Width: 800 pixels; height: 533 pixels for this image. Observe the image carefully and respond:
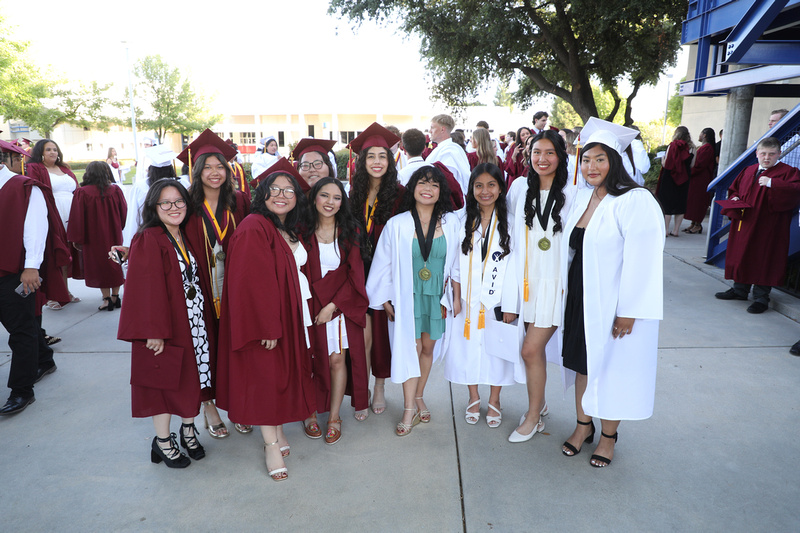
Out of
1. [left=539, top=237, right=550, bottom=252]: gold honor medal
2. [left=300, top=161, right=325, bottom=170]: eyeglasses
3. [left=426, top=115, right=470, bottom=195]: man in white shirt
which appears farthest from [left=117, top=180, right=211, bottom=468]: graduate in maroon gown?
[left=426, top=115, right=470, bottom=195]: man in white shirt

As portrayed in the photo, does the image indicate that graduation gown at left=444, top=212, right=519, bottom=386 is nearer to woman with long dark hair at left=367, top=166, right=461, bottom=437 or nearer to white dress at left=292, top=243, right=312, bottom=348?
woman with long dark hair at left=367, top=166, right=461, bottom=437

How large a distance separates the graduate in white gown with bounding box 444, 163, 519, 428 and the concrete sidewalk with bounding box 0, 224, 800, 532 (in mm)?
399

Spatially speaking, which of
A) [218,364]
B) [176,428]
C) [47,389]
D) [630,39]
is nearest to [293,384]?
[218,364]

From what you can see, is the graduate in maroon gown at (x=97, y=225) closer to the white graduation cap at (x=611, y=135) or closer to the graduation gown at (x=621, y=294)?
→ the graduation gown at (x=621, y=294)

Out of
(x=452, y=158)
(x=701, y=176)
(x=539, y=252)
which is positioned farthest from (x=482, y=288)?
(x=701, y=176)

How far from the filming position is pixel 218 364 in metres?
3.04

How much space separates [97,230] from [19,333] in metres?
2.48

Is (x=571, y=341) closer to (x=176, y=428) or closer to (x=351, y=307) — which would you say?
(x=351, y=307)

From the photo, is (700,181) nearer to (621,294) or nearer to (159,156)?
(621,294)

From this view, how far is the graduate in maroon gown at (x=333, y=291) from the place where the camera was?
318 centimetres

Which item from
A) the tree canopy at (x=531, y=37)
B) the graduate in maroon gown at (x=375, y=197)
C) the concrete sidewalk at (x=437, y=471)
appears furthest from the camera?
the tree canopy at (x=531, y=37)

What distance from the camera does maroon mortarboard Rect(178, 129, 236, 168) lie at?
3.36m

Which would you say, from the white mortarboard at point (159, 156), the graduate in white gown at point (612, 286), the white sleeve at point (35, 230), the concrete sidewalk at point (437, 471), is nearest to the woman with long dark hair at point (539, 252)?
the graduate in white gown at point (612, 286)

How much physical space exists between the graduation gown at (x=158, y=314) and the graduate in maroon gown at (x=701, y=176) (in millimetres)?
9098
